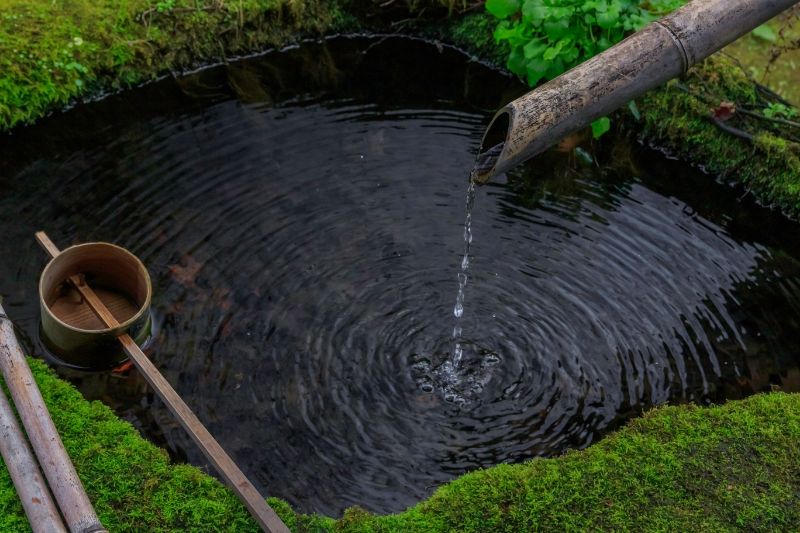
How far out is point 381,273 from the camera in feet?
20.6

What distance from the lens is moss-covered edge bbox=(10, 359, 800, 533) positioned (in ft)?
13.9

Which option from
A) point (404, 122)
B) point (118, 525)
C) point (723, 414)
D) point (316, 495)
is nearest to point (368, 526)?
point (316, 495)

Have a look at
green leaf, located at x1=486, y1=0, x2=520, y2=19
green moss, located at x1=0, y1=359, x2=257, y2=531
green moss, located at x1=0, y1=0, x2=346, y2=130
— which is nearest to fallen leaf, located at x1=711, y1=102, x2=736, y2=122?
green leaf, located at x1=486, y1=0, x2=520, y2=19

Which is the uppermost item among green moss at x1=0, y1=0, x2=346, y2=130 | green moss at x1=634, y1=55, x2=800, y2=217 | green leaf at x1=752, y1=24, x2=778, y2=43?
green moss at x1=0, y1=0, x2=346, y2=130

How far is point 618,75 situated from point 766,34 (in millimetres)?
5841

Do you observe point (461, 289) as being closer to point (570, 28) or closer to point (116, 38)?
point (570, 28)

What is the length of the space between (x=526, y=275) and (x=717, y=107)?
8.99 ft

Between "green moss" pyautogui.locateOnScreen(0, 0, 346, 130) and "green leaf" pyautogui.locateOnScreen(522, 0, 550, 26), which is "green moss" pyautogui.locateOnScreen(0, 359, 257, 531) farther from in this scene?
"green leaf" pyautogui.locateOnScreen(522, 0, 550, 26)

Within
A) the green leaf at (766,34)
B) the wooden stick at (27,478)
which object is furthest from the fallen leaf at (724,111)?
the wooden stick at (27,478)

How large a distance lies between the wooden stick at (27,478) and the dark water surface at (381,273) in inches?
33.7

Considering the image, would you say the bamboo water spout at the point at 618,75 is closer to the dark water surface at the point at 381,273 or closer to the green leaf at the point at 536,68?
the dark water surface at the point at 381,273

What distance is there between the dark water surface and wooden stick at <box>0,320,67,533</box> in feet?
2.81

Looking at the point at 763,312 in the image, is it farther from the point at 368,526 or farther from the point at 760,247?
the point at 368,526

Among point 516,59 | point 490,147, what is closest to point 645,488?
point 490,147
